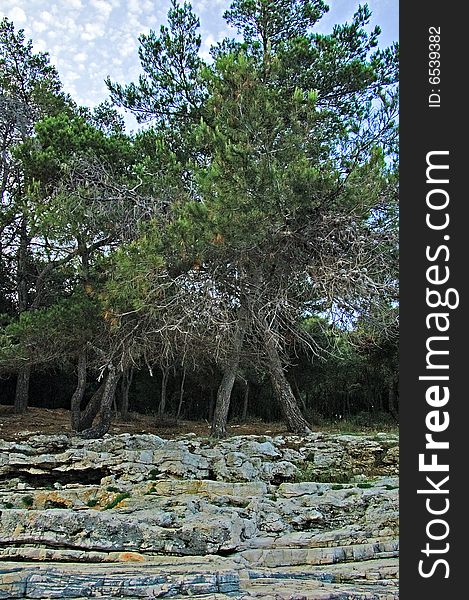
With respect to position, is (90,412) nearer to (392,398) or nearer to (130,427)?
(130,427)

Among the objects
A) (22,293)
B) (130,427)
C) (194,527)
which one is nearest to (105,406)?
(130,427)

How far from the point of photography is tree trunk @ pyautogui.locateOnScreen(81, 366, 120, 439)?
10234mm

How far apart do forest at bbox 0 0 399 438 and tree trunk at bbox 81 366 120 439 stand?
3 cm

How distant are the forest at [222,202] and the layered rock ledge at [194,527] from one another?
192cm

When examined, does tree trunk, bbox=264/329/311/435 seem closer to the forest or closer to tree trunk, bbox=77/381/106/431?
the forest

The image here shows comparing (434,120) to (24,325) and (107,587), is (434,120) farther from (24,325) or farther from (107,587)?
(24,325)

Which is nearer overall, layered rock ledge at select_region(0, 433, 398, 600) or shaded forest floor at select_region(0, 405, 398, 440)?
layered rock ledge at select_region(0, 433, 398, 600)

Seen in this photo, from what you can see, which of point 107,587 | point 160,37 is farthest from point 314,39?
point 107,587

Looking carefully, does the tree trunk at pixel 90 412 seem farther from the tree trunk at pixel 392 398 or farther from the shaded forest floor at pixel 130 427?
the tree trunk at pixel 392 398

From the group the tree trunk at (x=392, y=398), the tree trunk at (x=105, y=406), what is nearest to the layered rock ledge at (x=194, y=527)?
the tree trunk at (x=105, y=406)

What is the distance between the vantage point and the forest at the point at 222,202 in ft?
24.0

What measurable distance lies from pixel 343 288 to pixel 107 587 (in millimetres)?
4876

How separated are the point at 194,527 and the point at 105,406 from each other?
6317 mm

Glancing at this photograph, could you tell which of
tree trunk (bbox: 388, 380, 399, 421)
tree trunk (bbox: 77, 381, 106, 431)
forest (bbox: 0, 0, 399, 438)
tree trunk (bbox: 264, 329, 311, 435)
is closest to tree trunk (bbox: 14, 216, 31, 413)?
forest (bbox: 0, 0, 399, 438)
